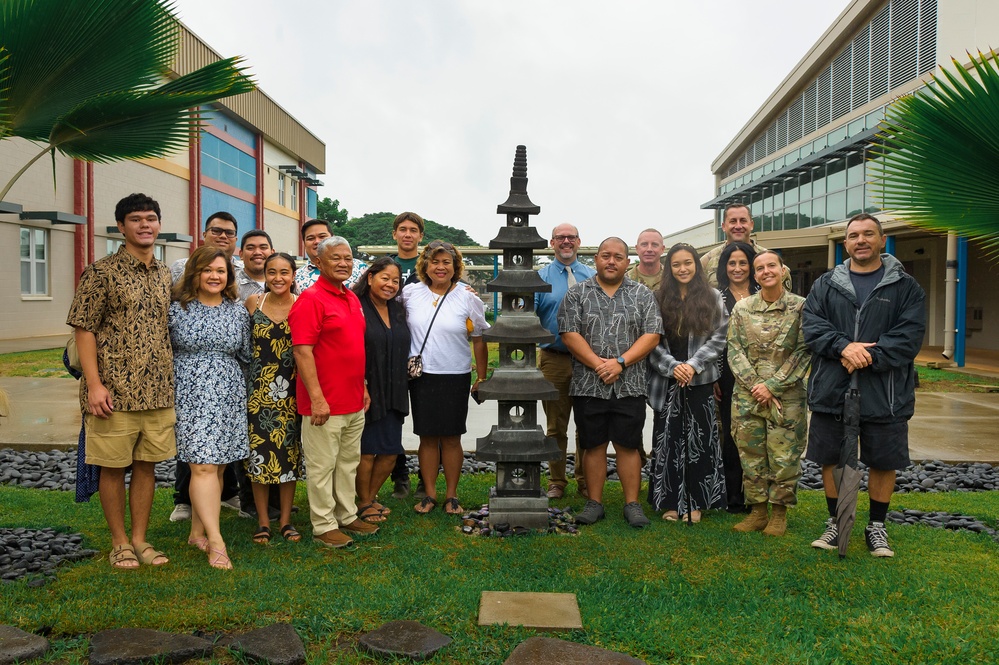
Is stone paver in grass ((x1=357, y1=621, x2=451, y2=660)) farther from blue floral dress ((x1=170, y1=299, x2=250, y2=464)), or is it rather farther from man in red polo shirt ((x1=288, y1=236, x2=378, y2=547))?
blue floral dress ((x1=170, y1=299, x2=250, y2=464))

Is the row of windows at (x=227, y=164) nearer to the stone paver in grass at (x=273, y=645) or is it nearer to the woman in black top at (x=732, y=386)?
the woman in black top at (x=732, y=386)

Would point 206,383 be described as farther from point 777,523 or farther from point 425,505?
point 777,523

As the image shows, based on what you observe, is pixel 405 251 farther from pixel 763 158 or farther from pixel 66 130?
pixel 763 158

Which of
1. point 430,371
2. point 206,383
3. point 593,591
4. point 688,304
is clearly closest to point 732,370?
point 688,304

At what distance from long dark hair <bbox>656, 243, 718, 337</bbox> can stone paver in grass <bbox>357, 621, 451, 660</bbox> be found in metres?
2.75

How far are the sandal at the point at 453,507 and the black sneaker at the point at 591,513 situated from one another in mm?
795

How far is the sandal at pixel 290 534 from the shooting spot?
460 cm

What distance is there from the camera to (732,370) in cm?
496

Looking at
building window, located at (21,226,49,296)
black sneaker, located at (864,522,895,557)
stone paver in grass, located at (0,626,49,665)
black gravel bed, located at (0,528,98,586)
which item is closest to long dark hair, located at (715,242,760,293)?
black sneaker, located at (864,522,895,557)

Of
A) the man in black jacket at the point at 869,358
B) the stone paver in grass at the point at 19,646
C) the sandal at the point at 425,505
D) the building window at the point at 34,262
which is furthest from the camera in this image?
the building window at the point at 34,262

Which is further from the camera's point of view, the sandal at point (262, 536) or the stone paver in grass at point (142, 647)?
the sandal at point (262, 536)

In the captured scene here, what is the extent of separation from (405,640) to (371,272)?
255cm

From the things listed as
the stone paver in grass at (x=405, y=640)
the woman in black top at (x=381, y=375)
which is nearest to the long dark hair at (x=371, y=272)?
the woman in black top at (x=381, y=375)

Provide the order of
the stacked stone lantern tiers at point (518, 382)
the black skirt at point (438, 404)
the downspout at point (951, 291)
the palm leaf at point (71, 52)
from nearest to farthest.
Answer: the palm leaf at point (71, 52) < the stacked stone lantern tiers at point (518, 382) < the black skirt at point (438, 404) < the downspout at point (951, 291)
